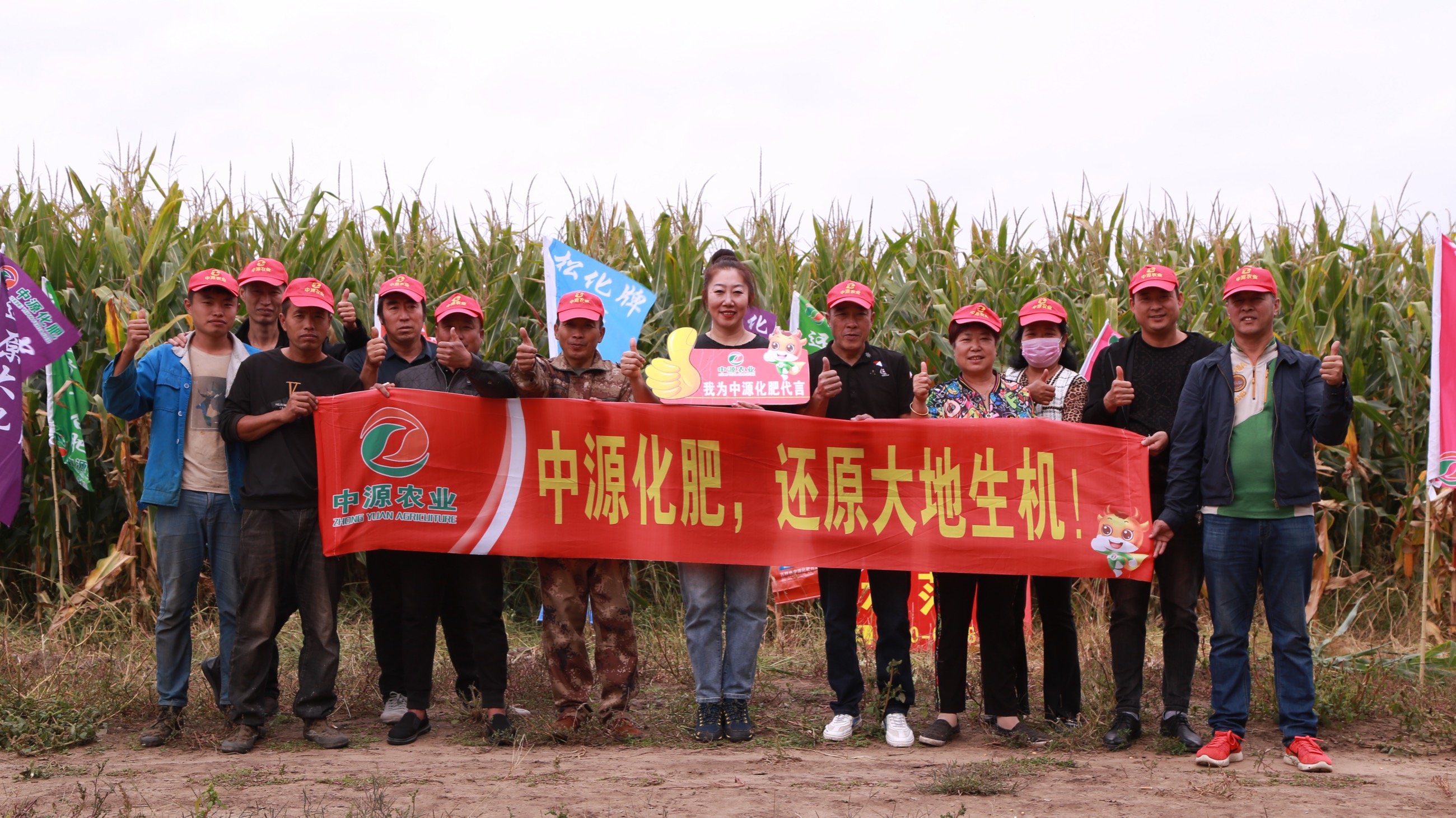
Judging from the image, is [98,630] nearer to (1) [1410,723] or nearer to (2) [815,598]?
(2) [815,598]

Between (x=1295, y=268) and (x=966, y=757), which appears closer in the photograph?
(x=966, y=757)

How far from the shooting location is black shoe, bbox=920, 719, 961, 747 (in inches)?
203

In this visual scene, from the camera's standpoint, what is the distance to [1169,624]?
17.0 feet


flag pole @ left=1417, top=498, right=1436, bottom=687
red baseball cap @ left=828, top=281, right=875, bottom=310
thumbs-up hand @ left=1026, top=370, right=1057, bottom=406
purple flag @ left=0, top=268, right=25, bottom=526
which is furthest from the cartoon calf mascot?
purple flag @ left=0, top=268, right=25, bottom=526

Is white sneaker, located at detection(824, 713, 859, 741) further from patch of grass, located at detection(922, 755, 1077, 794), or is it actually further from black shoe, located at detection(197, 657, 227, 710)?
black shoe, located at detection(197, 657, 227, 710)

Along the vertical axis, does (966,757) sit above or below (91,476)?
below

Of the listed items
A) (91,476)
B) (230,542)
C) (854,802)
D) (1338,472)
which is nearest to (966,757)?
(854,802)

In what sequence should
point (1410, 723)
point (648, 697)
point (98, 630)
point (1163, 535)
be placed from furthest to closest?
point (98, 630) < point (648, 697) < point (1410, 723) < point (1163, 535)

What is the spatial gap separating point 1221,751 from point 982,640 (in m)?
1.13

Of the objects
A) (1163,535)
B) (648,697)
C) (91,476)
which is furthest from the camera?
(91,476)

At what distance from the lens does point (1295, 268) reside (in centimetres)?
838

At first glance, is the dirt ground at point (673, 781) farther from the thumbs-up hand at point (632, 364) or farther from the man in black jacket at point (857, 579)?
the thumbs-up hand at point (632, 364)

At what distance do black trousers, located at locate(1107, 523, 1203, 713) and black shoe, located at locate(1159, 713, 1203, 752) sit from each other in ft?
0.15

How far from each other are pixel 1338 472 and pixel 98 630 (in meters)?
8.29
